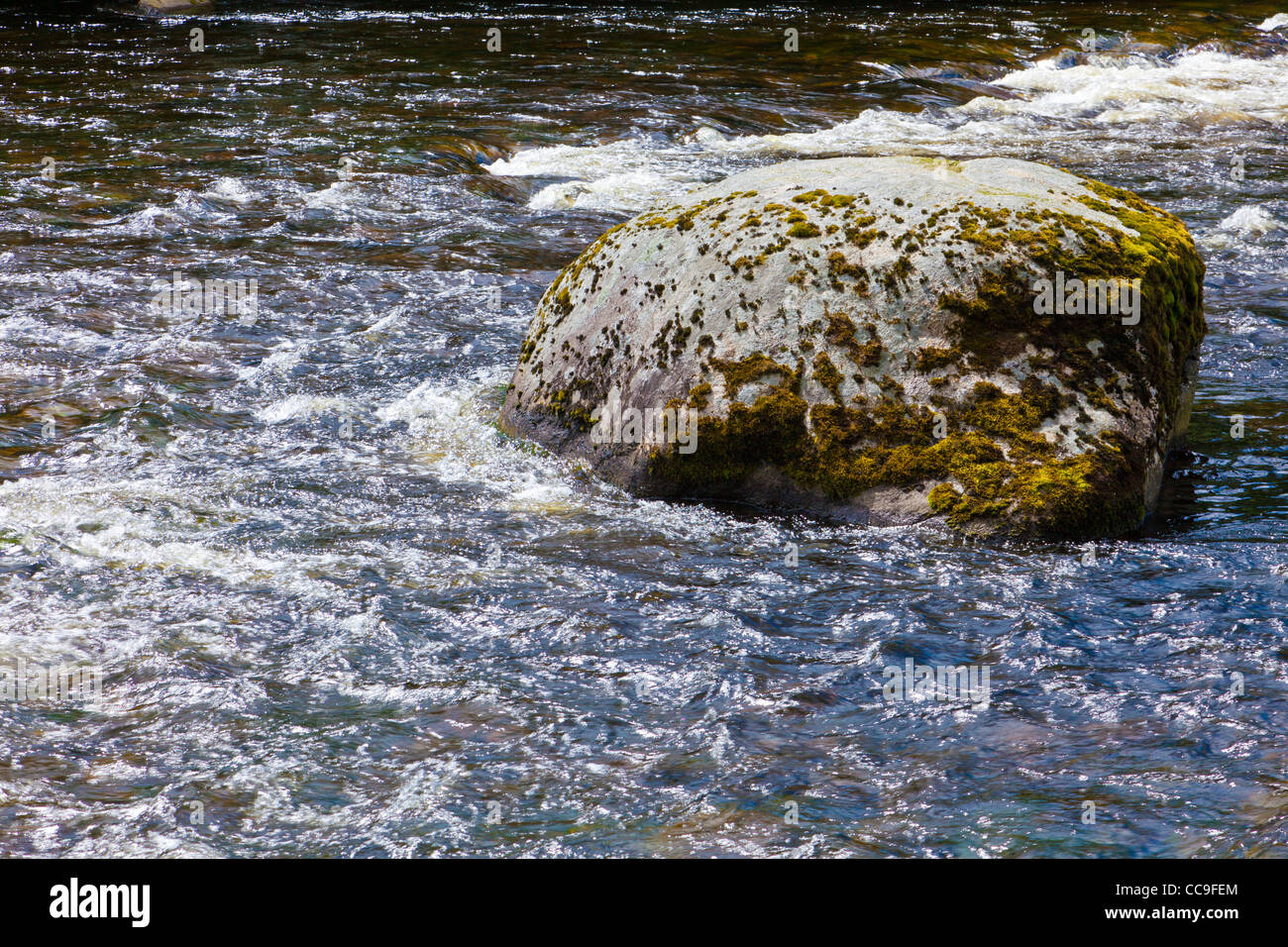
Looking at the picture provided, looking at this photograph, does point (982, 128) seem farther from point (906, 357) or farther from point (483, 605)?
point (483, 605)

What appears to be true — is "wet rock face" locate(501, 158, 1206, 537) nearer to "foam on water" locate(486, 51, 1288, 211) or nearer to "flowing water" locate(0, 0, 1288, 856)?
"flowing water" locate(0, 0, 1288, 856)

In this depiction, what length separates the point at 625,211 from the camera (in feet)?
44.3

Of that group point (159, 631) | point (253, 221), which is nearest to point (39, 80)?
point (253, 221)

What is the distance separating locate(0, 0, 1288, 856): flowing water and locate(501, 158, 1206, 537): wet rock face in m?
0.27

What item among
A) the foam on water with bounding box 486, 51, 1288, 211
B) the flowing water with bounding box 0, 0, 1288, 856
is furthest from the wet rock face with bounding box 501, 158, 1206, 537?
the foam on water with bounding box 486, 51, 1288, 211

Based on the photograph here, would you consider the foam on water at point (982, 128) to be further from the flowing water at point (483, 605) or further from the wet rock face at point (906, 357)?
the wet rock face at point (906, 357)

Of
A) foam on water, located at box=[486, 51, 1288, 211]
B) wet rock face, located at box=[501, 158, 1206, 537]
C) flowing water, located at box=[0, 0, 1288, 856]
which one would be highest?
foam on water, located at box=[486, 51, 1288, 211]

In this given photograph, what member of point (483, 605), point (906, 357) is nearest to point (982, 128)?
point (906, 357)

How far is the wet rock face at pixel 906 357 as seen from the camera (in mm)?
6410

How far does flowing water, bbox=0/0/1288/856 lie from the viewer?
166 inches

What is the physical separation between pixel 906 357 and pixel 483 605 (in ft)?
9.24

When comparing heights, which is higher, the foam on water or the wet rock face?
the foam on water

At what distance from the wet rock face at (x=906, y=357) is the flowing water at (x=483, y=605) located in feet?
A: 0.88

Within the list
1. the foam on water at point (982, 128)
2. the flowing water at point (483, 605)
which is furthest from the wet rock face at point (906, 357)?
the foam on water at point (982, 128)
